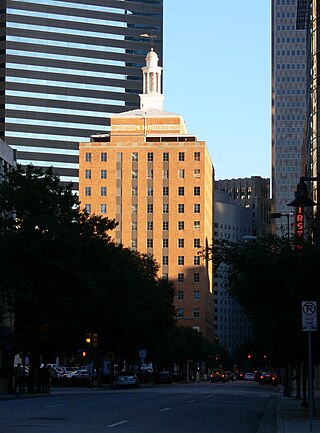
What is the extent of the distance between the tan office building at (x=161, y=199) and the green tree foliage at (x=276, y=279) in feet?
494

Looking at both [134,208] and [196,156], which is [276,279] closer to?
[196,156]

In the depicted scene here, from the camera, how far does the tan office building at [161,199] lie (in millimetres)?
188875

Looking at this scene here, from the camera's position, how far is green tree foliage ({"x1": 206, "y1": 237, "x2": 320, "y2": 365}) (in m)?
32.8

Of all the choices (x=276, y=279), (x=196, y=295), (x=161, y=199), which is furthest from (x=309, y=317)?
(x=196, y=295)

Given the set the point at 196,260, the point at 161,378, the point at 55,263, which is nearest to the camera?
the point at 55,263

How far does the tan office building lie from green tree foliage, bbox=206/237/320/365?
15048 centimetres

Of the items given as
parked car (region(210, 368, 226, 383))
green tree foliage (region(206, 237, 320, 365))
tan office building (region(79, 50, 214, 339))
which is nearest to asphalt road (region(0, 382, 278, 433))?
green tree foliage (region(206, 237, 320, 365))

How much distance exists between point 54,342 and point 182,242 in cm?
9961

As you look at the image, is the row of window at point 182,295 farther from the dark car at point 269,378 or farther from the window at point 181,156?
the dark car at point 269,378

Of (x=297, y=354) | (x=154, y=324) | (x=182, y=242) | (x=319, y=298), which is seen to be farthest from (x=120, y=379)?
(x=182, y=242)

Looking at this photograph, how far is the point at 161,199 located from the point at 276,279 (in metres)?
155

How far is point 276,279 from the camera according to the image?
113 ft

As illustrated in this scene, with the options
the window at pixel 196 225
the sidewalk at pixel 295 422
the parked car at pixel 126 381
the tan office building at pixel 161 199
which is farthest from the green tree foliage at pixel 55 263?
the window at pixel 196 225

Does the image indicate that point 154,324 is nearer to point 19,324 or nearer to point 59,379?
point 59,379
